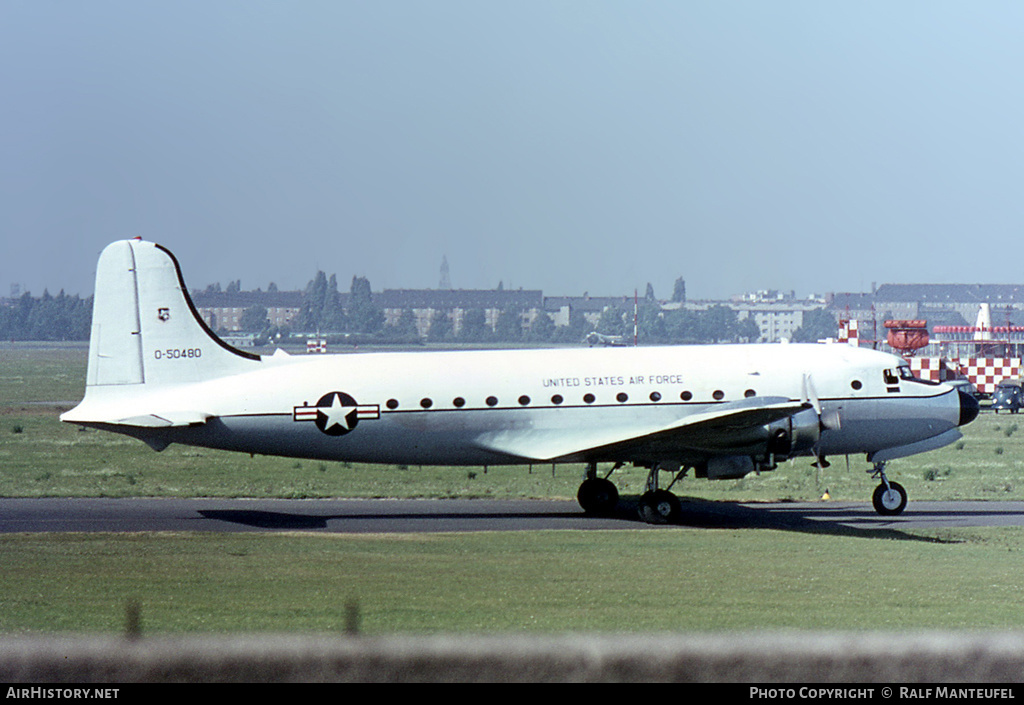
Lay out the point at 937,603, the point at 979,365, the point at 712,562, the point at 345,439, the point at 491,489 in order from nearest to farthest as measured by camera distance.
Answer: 1. the point at 937,603
2. the point at 712,562
3. the point at 345,439
4. the point at 491,489
5. the point at 979,365

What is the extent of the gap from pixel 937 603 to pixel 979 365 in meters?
74.0

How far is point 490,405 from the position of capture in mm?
27906

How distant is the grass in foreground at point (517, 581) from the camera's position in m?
16.0

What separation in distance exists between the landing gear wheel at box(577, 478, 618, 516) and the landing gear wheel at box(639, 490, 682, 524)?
89.4 inches

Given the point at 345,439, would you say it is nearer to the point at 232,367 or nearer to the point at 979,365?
the point at 232,367

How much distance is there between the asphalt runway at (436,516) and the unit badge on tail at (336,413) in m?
2.35

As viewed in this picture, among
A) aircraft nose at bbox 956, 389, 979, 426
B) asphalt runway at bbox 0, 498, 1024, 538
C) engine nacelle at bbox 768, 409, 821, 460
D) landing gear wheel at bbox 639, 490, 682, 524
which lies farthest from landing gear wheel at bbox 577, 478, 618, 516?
aircraft nose at bbox 956, 389, 979, 426

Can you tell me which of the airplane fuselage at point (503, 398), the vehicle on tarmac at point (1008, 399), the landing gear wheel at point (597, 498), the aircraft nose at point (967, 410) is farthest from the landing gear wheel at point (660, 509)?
the vehicle on tarmac at point (1008, 399)

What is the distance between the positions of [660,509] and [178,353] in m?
12.6

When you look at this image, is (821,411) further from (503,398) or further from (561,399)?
(503,398)

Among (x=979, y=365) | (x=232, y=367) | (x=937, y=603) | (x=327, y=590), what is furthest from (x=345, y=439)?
(x=979, y=365)

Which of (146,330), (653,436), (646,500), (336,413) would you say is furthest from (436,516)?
(146,330)

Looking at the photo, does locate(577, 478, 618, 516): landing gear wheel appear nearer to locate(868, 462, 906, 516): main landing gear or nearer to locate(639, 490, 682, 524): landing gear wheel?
locate(639, 490, 682, 524): landing gear wheel

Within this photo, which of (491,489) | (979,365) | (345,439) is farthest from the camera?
(979,365)
